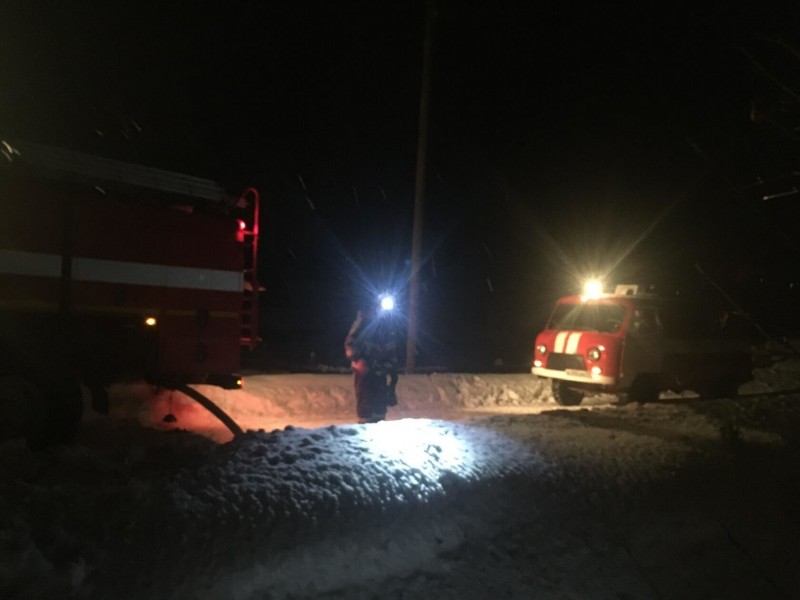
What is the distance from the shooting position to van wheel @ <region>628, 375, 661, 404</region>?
11.5m

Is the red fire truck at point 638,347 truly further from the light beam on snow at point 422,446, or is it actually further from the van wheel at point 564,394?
the light beam on snow at point 422,446

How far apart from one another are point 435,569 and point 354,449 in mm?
1308

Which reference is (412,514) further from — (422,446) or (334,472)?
A: (422,446)

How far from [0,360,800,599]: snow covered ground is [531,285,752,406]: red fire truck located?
3.44m

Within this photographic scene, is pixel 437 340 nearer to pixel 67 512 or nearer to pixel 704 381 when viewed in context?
pixel 704 381

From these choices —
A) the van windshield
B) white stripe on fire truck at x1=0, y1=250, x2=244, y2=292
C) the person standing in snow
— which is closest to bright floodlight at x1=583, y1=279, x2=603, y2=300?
the van windshield

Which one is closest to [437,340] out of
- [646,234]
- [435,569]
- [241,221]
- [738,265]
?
[646,234]

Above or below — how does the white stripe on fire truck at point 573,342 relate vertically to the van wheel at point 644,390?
above

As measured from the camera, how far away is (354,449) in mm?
5367

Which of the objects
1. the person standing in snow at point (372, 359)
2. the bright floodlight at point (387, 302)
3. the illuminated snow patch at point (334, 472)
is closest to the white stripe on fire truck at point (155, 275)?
the person standing in snow at point (372, 359)

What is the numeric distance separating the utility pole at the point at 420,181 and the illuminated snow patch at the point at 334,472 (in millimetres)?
8160

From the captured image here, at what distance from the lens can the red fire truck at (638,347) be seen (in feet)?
37.1

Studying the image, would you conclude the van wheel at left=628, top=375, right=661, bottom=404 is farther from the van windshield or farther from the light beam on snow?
the light beam on snow

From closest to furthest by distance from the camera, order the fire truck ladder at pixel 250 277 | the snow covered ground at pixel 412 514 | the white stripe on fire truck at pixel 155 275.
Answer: the snow covered ground at pixel 412 514 → the white stripe on fire truck at pixel 155 275 → the fire truck ladder at pixel 250 277
